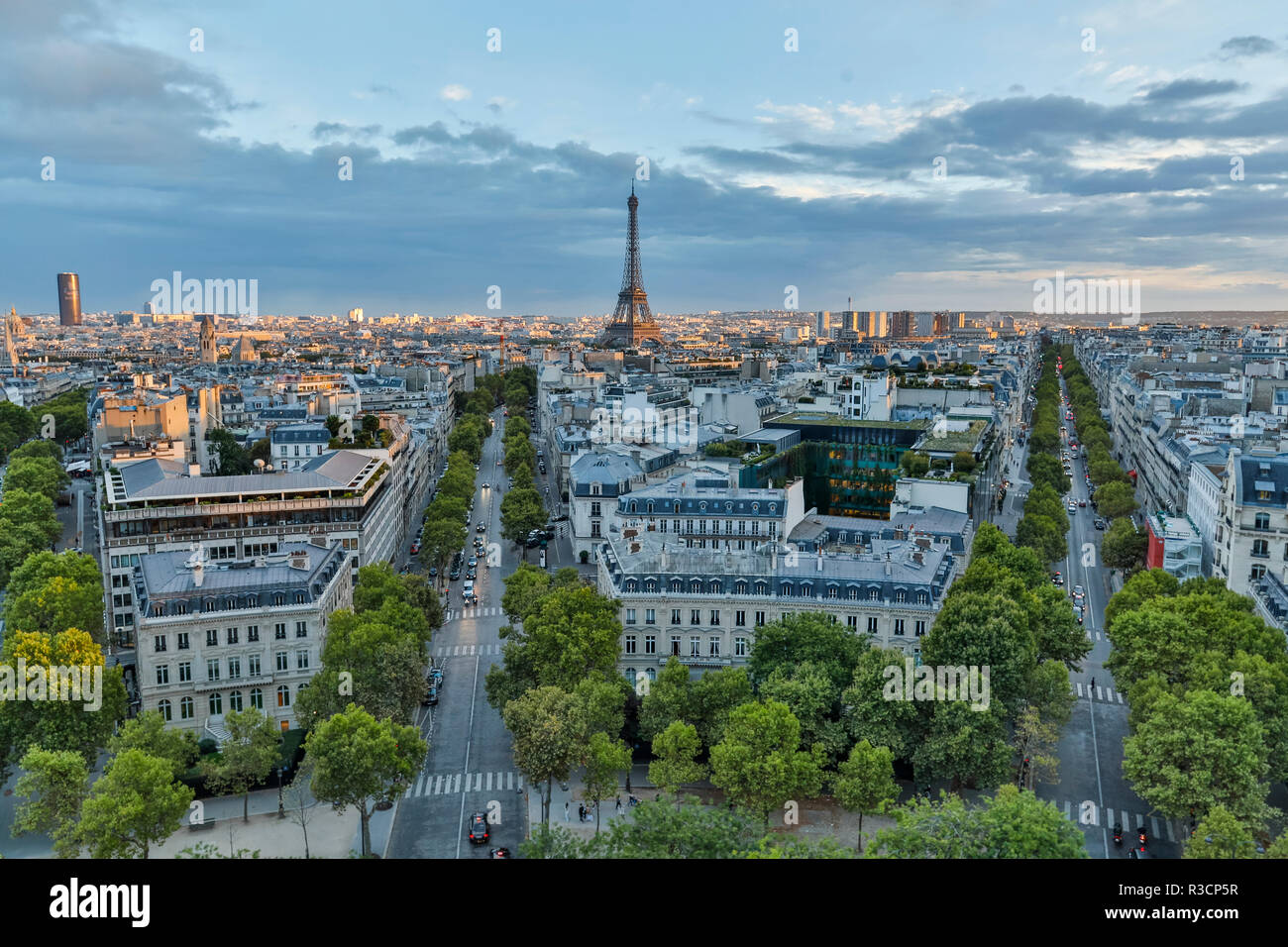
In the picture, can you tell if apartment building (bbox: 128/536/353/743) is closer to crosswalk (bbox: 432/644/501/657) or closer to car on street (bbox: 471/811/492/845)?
crosswalk (bbox: 432/644/501/657)

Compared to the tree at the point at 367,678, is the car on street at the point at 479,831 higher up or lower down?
lower down

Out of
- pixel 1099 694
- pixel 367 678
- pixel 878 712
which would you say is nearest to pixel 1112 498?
pixel 1099 694

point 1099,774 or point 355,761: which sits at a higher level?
point 355,761

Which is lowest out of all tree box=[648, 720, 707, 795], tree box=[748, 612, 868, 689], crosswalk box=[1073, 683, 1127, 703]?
crosswalk box=[1073, 683, 1127, 703]

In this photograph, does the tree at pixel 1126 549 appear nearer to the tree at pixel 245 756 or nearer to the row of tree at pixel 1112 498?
the row of tree at pixel 1112 498

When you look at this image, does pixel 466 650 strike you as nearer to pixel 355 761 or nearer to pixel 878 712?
pixel 355 761

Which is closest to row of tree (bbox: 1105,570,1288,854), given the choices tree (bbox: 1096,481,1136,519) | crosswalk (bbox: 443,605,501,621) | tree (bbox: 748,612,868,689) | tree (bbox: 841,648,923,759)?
tree (bbox: 841,648,923,759)

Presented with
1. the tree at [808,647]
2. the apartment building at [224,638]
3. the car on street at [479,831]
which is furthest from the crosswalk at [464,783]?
the tree at [808,647]
